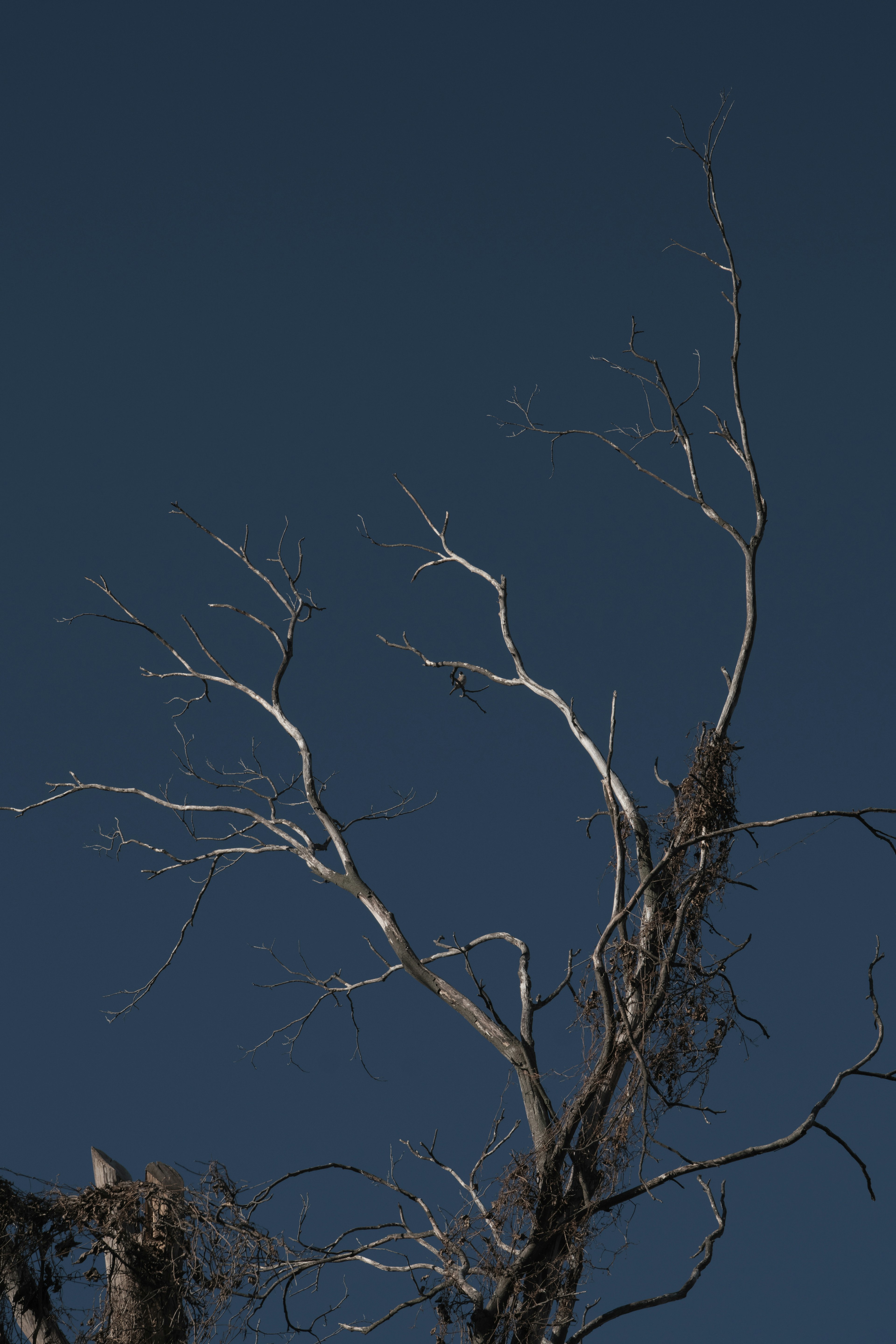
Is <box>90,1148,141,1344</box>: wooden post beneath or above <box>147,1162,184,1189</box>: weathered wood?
beneath

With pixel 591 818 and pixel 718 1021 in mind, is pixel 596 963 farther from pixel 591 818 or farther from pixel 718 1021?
pixel 591 818

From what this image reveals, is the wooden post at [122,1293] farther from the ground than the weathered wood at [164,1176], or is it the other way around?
the weathered wood at [164,1176]

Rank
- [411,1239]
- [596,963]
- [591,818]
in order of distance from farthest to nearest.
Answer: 1. [591,818]
2. [411,1239]
3. [596,963]

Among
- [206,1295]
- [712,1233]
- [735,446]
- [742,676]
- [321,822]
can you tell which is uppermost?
[735,446]

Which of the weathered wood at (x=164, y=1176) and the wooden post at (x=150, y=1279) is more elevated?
the weathered wood at (x=164, y=1176)

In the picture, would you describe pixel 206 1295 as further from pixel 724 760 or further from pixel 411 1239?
pixel 724 760

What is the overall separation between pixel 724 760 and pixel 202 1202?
379 cm

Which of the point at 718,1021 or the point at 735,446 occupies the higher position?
the point at 735,446

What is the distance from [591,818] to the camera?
7973 mm

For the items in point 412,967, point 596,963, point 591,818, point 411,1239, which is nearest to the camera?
point 596,963

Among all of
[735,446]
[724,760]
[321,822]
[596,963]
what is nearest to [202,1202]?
[321,822]

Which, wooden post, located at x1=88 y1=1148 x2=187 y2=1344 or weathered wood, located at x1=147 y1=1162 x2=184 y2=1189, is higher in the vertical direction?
weathered wood, located at x1=147 y1=1162 x2=184 y2=1189

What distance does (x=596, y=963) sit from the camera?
20.7 ft

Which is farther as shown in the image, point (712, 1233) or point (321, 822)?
point (321, 822)
